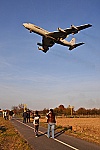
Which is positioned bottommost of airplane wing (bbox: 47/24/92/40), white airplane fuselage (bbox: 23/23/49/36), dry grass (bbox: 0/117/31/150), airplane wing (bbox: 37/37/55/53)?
dry grass (bbox: 0/117/31/150)

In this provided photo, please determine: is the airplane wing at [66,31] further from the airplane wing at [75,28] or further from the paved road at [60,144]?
the paved road at [60,144]

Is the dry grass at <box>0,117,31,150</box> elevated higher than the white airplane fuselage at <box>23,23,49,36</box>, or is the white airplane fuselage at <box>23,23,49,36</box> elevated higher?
the white airplane fuselage at <box>23,23,49,36</box>

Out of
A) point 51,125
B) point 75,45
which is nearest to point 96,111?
point 75,45

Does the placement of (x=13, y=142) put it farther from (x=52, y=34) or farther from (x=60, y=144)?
(x=52, y=34)

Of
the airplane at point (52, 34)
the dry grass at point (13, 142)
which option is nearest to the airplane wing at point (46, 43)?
the airplane at point (52, 34)

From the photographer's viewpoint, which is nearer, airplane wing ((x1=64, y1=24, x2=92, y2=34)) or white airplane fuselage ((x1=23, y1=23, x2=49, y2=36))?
airplane wing ((x1=64, y1=24, x2=92, y2=34))

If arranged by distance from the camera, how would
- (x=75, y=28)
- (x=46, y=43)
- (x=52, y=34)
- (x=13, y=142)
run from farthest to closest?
1. (x=46, y=43)
2. (x=52, y=34)
3. (x=75, y=28)
4. (x=13, y=142)

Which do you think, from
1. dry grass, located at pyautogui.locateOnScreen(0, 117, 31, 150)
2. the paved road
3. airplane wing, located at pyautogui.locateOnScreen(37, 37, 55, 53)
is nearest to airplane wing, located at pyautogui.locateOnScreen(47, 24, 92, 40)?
airplane wing, located at pyautogui.locateOnScreen(37, 37, 55, 53)

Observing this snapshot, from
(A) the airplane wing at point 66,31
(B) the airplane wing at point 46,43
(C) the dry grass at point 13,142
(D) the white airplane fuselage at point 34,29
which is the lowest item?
(C) the dry grass at point 13,142

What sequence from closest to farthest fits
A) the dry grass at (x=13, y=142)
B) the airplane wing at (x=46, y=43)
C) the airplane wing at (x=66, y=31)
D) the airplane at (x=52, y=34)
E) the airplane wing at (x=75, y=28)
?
the dry grass at (x=13, y=142) < the airplane wing at (x=75, y=28) < the airplane wing at (x=66, y=31) < the airplane at (x=52, y=34) < the airplane wing at (x=46, y=43)

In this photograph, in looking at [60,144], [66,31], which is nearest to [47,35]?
[66,31]

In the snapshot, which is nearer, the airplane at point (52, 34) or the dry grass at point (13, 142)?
the dry grass at point (13, 142)

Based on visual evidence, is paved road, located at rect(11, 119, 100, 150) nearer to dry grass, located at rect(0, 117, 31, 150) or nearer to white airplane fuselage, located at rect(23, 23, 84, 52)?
dry grass, located at rect(0, 117, 31, 150)

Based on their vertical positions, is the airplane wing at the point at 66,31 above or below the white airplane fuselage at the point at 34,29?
below
